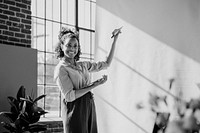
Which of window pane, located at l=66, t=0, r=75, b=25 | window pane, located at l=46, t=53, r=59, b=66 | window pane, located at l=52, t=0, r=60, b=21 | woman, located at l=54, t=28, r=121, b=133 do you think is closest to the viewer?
woman, located at l=54, t=28, r=121, b=133

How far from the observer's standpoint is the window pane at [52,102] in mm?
4797

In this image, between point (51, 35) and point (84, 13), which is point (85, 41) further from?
point (51, 35)

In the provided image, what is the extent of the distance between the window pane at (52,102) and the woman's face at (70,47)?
6.82ft

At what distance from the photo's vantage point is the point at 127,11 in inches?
167

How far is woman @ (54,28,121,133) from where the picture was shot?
2.76m

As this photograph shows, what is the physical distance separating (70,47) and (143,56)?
1496 mm

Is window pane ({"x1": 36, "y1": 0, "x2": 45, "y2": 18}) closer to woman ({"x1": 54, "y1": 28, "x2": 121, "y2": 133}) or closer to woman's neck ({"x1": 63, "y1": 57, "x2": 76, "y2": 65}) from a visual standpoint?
woman ({"x1": 54, "y1": 28, "x2": 121, "y2": 133})

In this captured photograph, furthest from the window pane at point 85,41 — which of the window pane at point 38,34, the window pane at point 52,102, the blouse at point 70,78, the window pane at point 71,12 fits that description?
the blouse at point 70,78

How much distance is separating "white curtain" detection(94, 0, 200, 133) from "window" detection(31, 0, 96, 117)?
2.32 feet

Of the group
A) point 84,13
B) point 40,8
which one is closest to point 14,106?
point 40,8

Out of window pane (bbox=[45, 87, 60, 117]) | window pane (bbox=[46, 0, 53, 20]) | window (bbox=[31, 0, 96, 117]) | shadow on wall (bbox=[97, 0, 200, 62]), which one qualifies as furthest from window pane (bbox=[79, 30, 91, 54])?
shadow on wall (bbox=[97, 0, 200, 62])

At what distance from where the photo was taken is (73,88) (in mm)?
2830

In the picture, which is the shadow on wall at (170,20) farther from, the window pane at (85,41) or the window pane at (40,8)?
the window pane at (40,8)

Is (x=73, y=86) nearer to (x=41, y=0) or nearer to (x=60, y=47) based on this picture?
(x=60, y=47)
